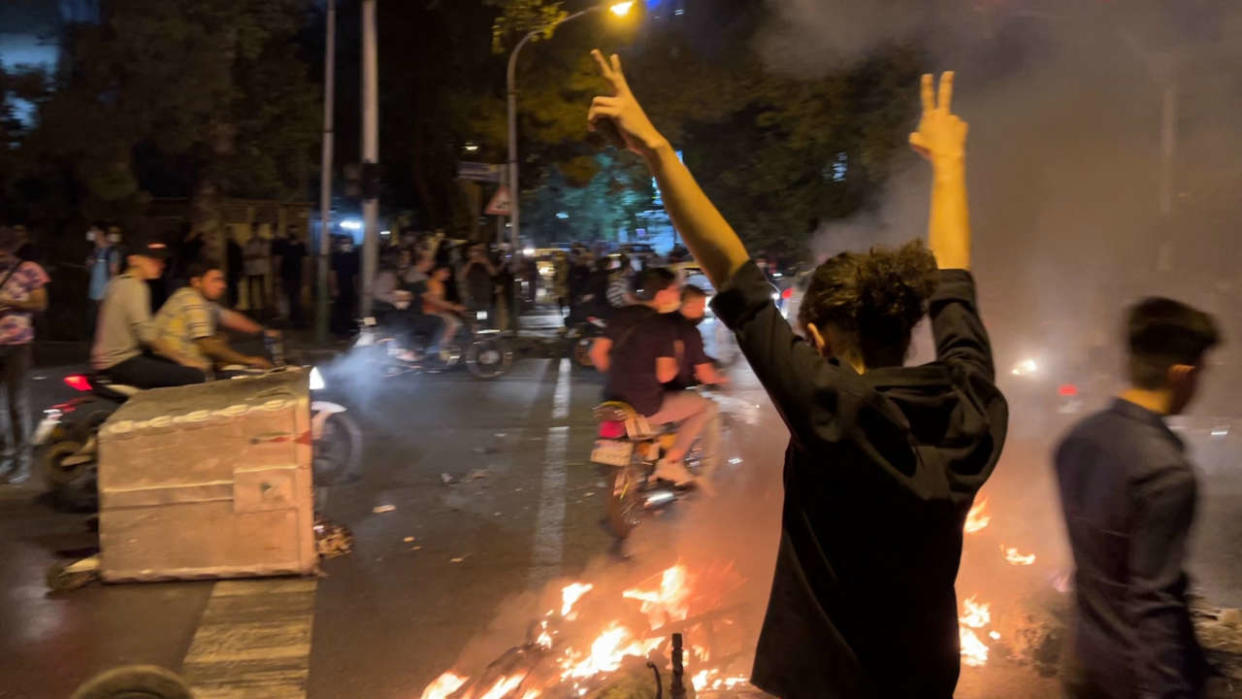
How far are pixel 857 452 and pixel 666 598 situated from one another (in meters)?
3.57

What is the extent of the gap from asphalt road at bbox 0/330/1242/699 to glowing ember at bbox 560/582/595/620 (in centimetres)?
9

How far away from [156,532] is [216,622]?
70cm

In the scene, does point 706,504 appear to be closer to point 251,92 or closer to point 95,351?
point 95,351

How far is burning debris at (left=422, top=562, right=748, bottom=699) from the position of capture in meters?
4.06

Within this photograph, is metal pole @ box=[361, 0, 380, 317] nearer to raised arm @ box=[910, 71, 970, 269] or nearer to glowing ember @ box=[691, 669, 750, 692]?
glowing ember @ box=[691, 669, 750, 692]

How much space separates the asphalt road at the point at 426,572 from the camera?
14.7ft

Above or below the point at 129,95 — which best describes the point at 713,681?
below

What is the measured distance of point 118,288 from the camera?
21.6ft

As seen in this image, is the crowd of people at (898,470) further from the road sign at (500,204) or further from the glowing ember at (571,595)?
the road sign at (500,204)

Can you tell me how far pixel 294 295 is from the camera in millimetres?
17469

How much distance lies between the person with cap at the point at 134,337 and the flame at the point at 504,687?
3.65 m

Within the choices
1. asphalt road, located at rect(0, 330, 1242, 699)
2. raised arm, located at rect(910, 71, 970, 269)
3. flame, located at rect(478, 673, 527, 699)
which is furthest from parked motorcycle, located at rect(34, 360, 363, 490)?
raised arm, located at rect(910, 71, 970, 269)

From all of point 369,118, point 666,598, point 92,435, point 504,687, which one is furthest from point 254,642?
point 369,118

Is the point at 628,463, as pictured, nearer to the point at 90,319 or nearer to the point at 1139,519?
the point at 1139,519
